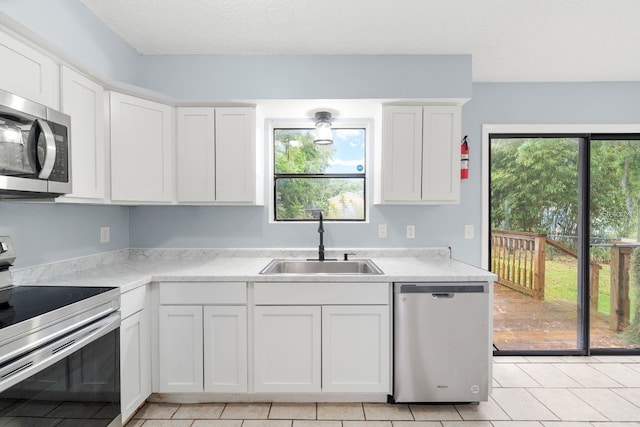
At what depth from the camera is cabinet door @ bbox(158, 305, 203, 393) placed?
6.63 ft

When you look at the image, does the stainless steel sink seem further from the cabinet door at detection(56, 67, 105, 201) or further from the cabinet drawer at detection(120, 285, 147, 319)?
the cabinet door at detection(56, 67, 105, 201)

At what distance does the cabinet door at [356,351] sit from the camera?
6.68 ft

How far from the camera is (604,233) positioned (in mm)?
2920

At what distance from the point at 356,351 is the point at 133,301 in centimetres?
140

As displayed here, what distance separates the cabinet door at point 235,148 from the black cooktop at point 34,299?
1.11 meters

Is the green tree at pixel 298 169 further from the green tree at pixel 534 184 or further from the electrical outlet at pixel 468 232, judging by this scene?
the green tree at pixel 534 184

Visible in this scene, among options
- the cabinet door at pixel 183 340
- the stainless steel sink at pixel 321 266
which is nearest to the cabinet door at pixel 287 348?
the cabinet door at pixel 183 340

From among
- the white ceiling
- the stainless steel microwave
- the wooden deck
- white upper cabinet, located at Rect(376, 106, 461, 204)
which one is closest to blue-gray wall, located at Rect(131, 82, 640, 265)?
the white ceiling

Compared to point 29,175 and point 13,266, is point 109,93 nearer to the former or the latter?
point 29,175

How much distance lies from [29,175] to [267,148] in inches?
67.0

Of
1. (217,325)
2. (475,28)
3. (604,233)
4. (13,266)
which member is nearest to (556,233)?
(604,233)

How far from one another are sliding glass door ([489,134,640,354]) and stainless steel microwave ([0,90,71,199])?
10.2 ft

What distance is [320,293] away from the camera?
2029 mm

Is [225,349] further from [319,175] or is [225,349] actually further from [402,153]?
[402,153]
